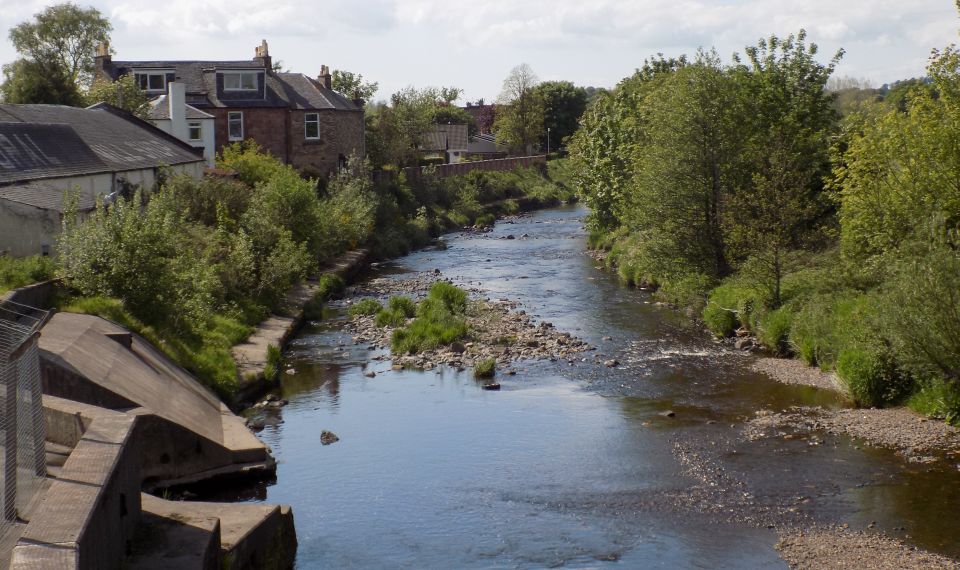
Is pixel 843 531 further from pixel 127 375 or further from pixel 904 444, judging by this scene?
pixel 127 375

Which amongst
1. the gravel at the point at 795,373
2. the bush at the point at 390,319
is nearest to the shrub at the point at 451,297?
the bush at the point at 390,319

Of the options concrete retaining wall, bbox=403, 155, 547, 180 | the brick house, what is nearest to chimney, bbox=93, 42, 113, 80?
the brick house

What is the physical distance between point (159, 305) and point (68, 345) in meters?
6.56

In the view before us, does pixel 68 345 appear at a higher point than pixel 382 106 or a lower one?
lower

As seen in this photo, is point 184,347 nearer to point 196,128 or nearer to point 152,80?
point 196,128

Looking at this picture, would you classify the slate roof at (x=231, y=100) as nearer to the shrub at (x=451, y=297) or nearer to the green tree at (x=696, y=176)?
the shrub at (x=451, y=297)

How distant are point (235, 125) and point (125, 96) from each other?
747 cm

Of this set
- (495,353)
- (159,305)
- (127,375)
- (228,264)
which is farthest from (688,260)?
(127,375)

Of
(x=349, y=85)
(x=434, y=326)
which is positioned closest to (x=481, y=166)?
(x=349, y=85)

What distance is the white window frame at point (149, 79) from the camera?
204 feet

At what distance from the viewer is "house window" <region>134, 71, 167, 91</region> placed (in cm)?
6241

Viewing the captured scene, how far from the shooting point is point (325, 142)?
207 ft

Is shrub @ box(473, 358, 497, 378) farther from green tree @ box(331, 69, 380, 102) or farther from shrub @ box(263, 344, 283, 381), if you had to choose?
green tree @ box(331, 69, 380, 102)

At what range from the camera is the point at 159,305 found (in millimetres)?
26641
